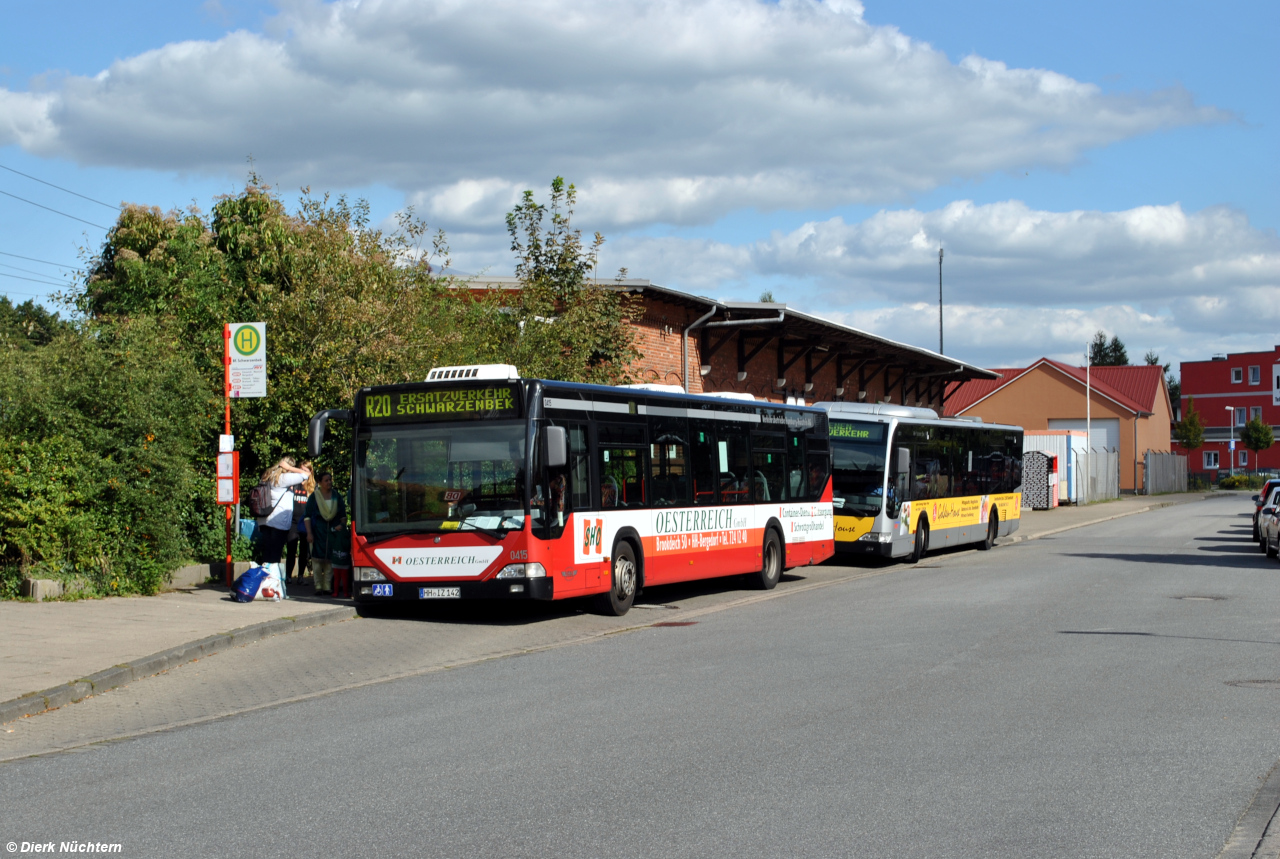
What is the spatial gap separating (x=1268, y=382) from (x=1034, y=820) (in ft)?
392

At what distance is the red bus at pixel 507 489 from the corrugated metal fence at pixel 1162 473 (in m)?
65.1

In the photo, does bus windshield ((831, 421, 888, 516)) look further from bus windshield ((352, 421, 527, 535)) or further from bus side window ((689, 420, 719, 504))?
bus windshield ((352, 421, 527, 535))

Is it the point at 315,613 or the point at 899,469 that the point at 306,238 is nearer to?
the point at 315,613

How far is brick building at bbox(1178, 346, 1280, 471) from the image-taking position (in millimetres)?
111062

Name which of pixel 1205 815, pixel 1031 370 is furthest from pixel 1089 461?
pixel 1205 815

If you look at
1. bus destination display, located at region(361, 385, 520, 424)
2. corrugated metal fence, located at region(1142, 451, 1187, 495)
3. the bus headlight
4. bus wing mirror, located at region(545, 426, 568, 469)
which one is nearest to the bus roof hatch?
bus destination display, located at region(361, 385, 520, 424)

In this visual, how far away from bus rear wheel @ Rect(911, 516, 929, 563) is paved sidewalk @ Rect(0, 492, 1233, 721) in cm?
1287

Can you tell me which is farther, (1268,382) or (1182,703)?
(1268,382)

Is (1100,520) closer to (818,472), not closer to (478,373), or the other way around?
(818,472)

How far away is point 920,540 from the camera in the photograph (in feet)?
85.1

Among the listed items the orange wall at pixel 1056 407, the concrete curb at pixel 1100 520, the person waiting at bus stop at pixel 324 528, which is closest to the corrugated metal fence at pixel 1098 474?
the concrete curb at pixel 1100 520

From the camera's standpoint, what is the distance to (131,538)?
628 inches

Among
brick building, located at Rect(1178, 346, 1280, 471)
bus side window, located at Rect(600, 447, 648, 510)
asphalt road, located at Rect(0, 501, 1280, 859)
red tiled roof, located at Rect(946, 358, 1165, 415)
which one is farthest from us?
brick building, located at Rect(1178, 346, 1280, 471)

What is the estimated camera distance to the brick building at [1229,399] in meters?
111
